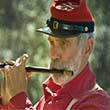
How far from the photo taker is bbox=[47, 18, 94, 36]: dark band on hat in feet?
8.77

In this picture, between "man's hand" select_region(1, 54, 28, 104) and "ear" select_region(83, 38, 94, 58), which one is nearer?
"man's hand" select_region(1, 54, 28, 104)

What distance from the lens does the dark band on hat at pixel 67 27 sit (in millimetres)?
2672

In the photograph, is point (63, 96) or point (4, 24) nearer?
point (63, 96)

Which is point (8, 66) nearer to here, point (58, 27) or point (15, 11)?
point (58, 27)

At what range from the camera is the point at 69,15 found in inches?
106

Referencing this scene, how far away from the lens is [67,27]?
2684mm

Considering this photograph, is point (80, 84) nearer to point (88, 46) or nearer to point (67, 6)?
point (88, 46)

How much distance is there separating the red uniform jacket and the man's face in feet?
0.14

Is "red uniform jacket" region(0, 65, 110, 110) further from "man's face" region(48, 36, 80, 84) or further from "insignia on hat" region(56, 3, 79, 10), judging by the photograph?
"insignia on hat" region(56, 3, 79, 10)

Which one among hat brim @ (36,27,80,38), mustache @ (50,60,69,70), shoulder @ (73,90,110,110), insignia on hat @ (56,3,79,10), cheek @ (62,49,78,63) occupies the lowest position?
shoulder @ (73,90,110,110)

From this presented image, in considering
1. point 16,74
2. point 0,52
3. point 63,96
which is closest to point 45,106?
point 63,96

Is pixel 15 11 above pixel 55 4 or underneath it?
underneath

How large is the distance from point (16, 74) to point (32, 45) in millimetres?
4591

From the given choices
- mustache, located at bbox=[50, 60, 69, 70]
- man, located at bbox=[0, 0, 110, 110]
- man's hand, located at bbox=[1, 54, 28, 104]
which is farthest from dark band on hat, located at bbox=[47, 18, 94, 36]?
man's hand, located at bbox=[1, 54, 28, 104]
